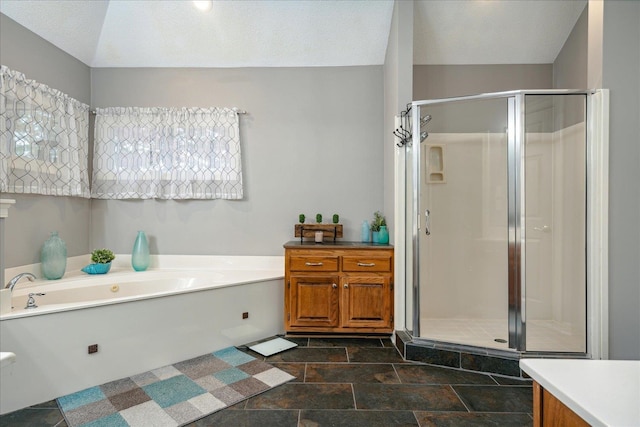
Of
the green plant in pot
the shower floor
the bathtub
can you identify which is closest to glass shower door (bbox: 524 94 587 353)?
the shower floor

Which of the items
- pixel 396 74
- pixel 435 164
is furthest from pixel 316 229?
pixel 396 74

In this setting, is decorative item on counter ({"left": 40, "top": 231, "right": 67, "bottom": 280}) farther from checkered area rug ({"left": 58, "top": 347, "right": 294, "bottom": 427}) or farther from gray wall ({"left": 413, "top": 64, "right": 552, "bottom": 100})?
gray wall ({"left": 413, "top": 64, "right": 552, "bottom": 100})

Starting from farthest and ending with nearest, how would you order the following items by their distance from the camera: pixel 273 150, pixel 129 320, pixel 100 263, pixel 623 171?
1. pixel 273 150
2. pixel 100 263
3. pixel 129 320
4. pixel 623 171

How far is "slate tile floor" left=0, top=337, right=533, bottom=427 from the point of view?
1790 millimetres

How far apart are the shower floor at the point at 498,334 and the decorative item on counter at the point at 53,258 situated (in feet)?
10.1

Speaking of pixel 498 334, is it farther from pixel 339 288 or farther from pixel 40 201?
pixel 40 201

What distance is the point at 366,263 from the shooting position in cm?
287

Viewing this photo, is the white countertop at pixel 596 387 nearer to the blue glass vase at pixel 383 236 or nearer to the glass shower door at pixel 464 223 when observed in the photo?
the glass shower door at pixel 464 223

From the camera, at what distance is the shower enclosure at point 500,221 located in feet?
7.75

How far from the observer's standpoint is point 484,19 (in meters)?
3.05

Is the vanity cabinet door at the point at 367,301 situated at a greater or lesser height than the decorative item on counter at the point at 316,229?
lesser

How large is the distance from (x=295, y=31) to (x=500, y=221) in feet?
8.33

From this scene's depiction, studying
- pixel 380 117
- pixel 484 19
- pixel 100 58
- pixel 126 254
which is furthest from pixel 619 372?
pixel 100 58

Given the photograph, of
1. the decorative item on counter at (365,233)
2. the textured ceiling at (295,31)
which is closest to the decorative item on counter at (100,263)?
the textured ceiling at (295,31)
